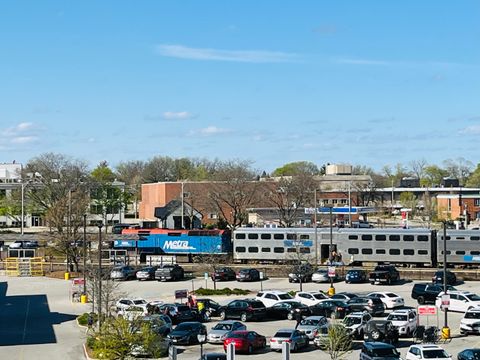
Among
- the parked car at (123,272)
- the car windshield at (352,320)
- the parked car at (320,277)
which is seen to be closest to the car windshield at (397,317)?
the car windshield at (352,320)

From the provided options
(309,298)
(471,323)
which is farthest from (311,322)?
(309,298)

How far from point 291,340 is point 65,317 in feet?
59.0

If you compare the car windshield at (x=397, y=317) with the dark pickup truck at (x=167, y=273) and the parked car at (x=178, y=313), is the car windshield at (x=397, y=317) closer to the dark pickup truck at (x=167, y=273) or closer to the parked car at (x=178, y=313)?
the parked car at (x=178, y=313)

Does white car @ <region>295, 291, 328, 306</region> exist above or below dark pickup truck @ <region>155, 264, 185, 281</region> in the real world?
below

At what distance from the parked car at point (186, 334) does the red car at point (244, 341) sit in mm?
2018

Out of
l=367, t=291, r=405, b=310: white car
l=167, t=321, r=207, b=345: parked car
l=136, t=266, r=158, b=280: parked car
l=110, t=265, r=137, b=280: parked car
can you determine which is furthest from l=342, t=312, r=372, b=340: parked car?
l=110, t=265, r=137, b=280: parked car

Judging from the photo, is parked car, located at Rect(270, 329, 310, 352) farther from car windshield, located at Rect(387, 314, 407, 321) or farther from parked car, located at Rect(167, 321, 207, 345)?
car windshield, located at Rect(387, 314, 407, 321)

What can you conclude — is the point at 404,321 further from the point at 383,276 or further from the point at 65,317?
the point at 383,276

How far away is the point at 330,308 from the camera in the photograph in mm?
45188

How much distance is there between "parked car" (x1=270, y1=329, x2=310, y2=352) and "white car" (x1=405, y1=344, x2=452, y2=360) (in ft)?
18.6

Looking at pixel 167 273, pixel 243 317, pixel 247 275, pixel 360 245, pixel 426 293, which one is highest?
pixel 360 245

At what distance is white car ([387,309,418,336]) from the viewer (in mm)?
39438

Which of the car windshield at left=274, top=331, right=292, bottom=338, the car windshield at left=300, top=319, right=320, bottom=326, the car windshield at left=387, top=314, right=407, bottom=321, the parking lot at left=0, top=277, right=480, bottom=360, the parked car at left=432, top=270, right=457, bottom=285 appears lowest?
the parking lot at left=0, top=277, right=480, bottom=360

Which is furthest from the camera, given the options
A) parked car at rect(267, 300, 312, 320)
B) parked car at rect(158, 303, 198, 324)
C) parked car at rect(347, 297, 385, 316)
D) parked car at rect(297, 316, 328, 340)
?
parked car at rect(267, 300, 312, 320)
